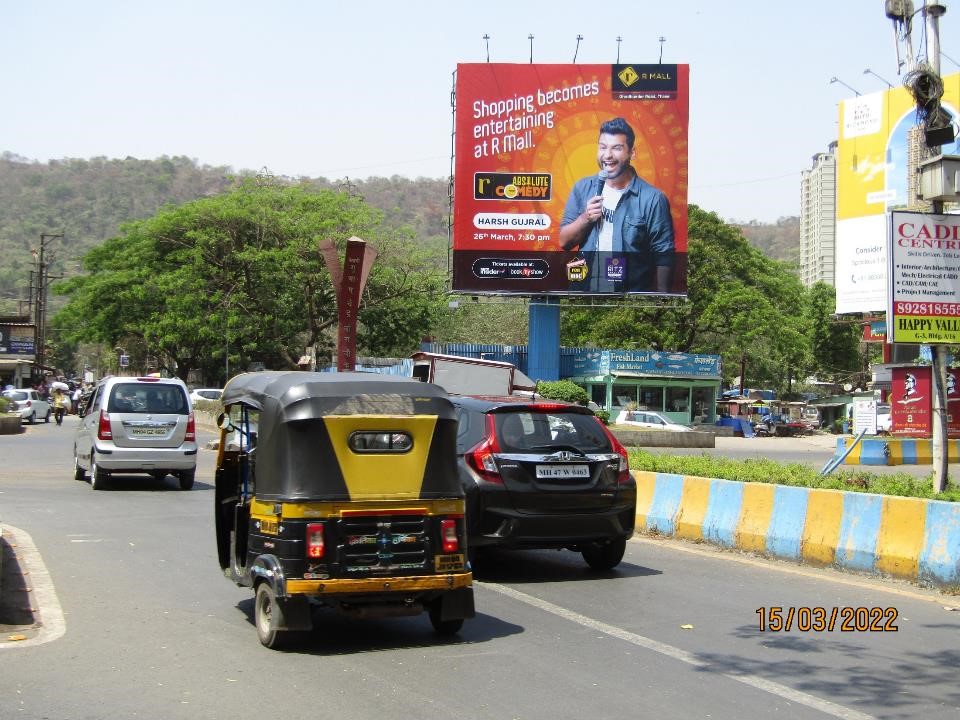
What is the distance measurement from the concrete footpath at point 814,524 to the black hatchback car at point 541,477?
1.88m

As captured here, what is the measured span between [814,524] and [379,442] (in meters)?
5.27

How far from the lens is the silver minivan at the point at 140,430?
17656 mm

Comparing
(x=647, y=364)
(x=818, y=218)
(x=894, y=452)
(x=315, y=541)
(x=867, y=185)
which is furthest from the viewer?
(x=818, y=218)

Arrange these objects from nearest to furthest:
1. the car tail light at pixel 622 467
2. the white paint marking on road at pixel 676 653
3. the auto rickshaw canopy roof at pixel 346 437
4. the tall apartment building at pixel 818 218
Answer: the white paint marking on road at pixel 676 653, the auto rickshaw canopy roof at pixel 346 437, the car tail light at pixel 622 467, the tall apartment building at pixel 818 218

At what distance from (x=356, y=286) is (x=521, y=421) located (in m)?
13.6

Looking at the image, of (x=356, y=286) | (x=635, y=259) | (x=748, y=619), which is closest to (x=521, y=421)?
(x=748, y=619)

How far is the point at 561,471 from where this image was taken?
9656 mm

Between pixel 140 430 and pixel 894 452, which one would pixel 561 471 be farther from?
pixel 894 452

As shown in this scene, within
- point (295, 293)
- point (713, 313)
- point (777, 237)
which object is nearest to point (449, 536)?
point (295, 293)

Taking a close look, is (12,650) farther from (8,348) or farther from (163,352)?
(8,348)

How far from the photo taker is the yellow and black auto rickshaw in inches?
271

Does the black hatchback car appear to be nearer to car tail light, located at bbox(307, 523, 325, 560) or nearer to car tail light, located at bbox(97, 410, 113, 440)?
car tail light, located at bbox(307, 523, 325, 560)

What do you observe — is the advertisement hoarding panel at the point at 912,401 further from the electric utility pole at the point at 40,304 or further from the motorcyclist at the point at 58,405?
the electric utility pole at the point at 40,304

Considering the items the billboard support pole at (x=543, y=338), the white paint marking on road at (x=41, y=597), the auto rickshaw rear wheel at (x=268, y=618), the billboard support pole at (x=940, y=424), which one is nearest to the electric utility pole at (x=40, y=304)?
the billboard support pole at (x=543, y=338)
